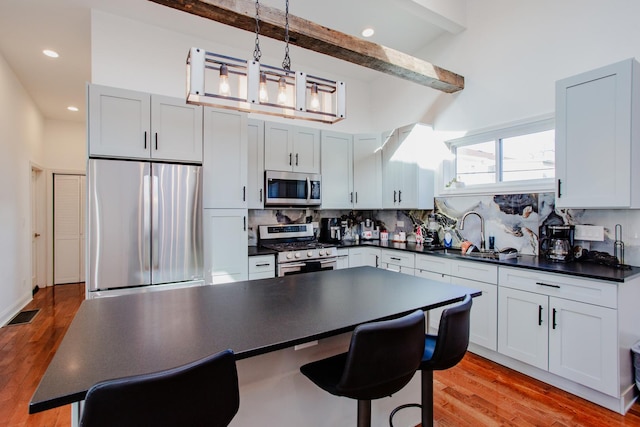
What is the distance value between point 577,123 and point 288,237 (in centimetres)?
318

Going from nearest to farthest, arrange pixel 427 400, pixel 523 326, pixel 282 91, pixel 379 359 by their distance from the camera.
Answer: pixel 379 359
pixel 427 400
pixel 282 91
pixel 523 326

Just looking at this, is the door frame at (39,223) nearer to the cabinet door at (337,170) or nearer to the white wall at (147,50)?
the white wall at (147,50)

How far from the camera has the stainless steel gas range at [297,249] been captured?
3596 mm

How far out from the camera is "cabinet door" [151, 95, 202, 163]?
9.34 feet

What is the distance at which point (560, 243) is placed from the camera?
9.04 feet

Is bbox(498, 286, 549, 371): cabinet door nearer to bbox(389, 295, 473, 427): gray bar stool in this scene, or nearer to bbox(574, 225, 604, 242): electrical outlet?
bbox(574, 225, 604, 242): electrical outlet

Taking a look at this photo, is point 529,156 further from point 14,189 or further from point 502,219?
point 14,189

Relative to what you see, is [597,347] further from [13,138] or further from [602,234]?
[13,138]

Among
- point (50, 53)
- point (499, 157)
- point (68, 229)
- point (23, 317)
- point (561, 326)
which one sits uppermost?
point (50, 53)

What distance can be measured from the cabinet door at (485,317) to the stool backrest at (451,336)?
5.23 feet

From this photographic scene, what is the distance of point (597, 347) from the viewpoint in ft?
7.22

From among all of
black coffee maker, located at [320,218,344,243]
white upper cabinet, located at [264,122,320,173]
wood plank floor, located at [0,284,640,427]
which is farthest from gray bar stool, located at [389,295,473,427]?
white upper cabinet, located at [264,122,320,173]

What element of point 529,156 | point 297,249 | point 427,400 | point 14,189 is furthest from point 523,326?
point 14,189

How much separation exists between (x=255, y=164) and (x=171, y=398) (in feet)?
10.6
